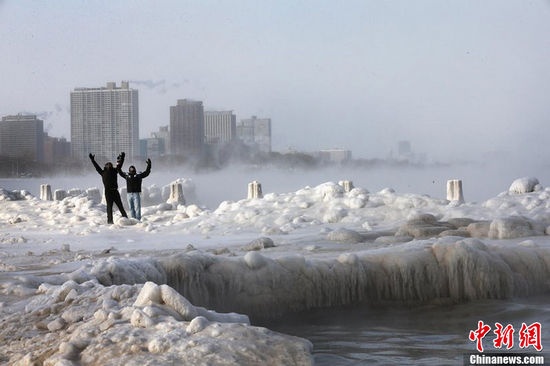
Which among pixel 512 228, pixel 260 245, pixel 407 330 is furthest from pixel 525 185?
pixel 407 330

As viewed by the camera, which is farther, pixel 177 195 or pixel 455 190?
pixel 177 195

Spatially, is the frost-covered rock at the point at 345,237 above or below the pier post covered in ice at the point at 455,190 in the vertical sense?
below

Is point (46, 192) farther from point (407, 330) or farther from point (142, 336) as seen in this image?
point (142, 336)

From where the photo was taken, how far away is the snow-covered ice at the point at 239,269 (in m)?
4.50

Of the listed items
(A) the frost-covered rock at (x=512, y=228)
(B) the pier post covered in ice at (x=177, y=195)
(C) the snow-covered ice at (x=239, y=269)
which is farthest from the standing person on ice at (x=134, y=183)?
(A) the frost-covered rock at (x=512, y=228)

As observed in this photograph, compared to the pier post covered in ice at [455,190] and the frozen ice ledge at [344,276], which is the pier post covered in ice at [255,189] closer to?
the pier post covered in ice at [455,190]

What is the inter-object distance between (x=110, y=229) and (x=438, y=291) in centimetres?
711

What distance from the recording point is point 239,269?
276 inches

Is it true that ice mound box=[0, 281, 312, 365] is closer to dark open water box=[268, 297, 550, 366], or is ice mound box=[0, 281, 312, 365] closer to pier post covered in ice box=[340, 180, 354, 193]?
dark open water box=[268, 297, 550, 366]

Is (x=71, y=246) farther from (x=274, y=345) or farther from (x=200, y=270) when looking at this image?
(x=274, y=345)

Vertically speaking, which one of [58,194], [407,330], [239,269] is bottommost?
[407,330]

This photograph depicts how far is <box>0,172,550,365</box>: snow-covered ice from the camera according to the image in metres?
4.50

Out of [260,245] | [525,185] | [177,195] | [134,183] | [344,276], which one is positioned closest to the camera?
[344,276]

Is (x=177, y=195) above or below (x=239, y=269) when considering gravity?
above
